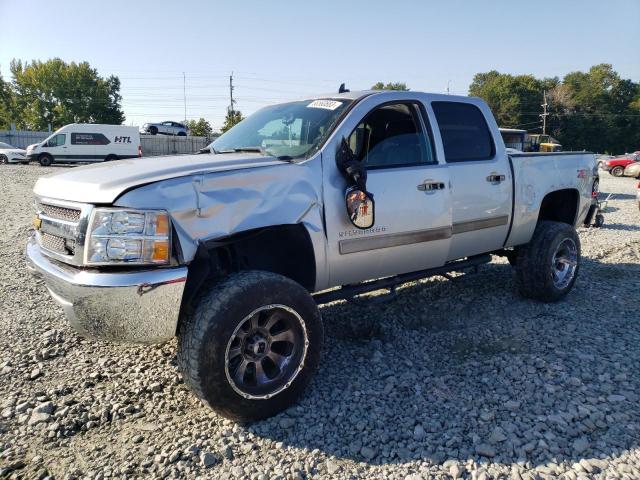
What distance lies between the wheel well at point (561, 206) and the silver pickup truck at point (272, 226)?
90 centimetres

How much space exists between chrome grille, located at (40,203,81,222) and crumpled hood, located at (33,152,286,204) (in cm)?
7

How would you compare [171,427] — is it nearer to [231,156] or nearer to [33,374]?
[33,374]

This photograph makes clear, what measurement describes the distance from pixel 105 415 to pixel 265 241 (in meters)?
1.53

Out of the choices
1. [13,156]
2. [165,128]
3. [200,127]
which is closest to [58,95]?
[200,127]

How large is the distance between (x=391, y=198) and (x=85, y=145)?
30401mm

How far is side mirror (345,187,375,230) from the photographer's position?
130 inches

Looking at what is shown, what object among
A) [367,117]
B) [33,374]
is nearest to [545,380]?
[367,117]

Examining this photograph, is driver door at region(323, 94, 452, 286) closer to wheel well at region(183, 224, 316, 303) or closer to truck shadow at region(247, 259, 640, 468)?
wheel well at region(183, 224, 316, 303)

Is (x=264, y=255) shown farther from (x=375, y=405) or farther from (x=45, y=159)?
(x=45, y=159)

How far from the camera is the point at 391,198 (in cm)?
360

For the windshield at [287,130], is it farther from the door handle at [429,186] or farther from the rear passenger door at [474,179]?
the rear passenger door at [474,179]

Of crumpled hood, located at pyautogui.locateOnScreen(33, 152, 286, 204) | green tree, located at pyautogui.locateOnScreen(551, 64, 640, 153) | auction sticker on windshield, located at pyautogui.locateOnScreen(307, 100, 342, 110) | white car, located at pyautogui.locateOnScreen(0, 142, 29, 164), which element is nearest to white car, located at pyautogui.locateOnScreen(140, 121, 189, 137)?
white car, located at pyautogui.locateOnScreen(0, 142, 29, 164)

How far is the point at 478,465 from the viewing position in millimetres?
2580

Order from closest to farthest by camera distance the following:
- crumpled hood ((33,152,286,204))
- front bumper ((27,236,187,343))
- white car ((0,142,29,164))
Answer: front bumper ((27,236,187,343)) → crumpled hood ((33,152,286,204)) → white car ((0,142,29,164))
